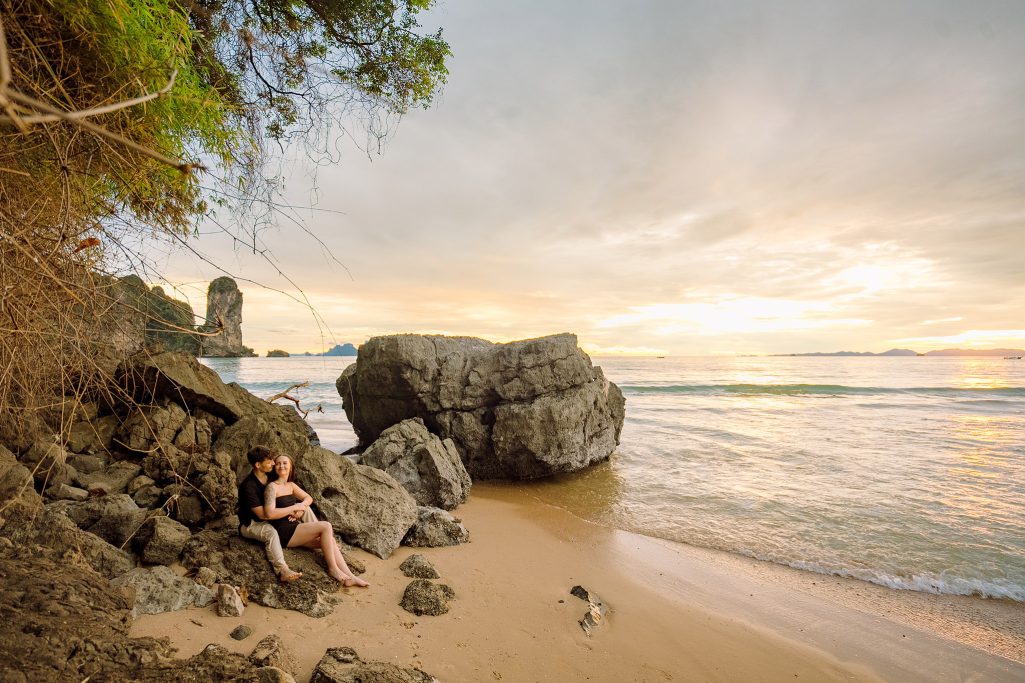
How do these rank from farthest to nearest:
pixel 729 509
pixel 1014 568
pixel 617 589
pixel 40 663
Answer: pixel 729 509 < pixel 1014 568 < pixel 617 589 < pixel 40 663

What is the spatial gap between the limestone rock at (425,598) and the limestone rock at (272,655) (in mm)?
1265

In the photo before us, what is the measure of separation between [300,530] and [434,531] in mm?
1973

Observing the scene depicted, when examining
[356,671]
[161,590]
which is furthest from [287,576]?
[356,671]

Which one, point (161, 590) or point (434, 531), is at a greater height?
point (161, 590)

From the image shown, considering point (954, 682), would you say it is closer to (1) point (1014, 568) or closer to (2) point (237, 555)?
(1) point (1014, 568)

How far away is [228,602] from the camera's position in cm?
412

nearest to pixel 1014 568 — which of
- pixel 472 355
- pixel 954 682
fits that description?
pixel 954 682

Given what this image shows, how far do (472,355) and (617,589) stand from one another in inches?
266

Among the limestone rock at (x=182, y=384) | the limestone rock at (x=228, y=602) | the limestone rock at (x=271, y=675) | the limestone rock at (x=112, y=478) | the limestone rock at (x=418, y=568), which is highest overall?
the limestone rock at (x=182, y=384)

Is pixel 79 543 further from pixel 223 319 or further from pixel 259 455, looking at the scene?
pixel 223 319

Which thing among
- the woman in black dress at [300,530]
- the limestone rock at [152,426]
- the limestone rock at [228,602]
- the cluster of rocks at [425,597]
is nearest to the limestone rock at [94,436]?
the limestone rock at [152,426]

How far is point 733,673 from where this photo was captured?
4.50m

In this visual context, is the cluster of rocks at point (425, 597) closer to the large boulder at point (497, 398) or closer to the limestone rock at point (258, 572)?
Result: the limestone rock at point (258, 572)

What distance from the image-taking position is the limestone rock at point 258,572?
446cm
